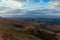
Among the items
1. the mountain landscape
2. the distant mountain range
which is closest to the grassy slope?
the mountain landscape

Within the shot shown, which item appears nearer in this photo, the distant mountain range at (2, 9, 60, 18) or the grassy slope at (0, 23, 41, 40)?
the grassy slope at (0, 23, 41, 40)

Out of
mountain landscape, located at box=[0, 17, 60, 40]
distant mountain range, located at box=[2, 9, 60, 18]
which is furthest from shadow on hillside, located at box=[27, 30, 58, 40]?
distant mountain range, located at box=[2, 9, 60, 18]

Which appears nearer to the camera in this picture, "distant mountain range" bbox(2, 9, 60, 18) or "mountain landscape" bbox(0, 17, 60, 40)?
"mountain landscape" bbox(0, 17, 60, 40)

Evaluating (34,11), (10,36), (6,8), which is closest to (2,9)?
(6,8)

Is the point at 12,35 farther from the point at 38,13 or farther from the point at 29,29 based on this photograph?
the point at 38,13

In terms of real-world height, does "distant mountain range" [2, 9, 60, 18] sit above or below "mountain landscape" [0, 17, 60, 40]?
above

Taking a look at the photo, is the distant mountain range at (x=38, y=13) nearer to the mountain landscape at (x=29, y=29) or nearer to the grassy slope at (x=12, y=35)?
the mountain landscape at (x=29, y=29)

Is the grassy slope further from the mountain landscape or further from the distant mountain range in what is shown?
the distant mountain range

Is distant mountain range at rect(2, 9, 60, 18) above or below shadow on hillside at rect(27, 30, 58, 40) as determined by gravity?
above
